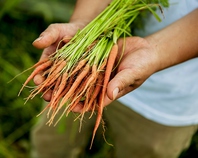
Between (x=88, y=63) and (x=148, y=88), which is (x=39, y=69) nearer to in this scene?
(x=88, y=63)

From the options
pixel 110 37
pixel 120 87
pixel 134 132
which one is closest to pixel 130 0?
pixel 110 37

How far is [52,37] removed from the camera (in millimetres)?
1472

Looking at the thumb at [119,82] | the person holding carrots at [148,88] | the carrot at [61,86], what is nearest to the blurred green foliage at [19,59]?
the person holding carrots at [148,88]

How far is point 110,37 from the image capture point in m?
1.52

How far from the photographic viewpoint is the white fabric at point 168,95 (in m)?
1.75

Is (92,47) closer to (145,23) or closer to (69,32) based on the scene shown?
(69,32)

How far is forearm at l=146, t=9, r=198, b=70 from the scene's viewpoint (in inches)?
58.4

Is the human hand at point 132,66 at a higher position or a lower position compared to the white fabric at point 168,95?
higher

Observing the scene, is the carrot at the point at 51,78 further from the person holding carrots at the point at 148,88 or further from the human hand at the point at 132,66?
the human hand at the point at 132,66

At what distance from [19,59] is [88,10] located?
1.42 metres

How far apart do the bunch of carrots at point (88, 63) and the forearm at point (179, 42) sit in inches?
4.9

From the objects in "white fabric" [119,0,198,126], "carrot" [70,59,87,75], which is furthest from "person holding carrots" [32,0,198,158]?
"carrot" [70,59,87,75]

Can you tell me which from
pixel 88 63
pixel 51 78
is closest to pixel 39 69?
pixel 51 78

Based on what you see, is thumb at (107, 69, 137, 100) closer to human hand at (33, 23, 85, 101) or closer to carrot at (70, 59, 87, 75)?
carrot at (70, 59, 87, 75)
